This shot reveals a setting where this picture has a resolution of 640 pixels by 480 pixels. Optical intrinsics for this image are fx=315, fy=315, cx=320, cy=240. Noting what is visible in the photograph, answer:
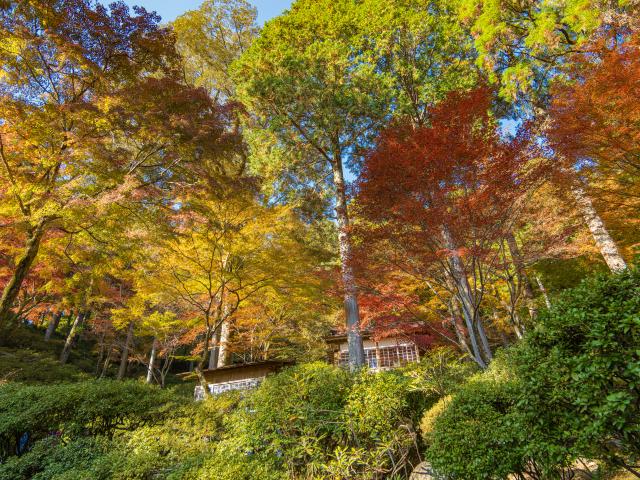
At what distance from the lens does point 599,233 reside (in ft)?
28.8

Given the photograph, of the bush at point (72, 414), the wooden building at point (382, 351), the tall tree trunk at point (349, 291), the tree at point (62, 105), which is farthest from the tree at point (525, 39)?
the bush at point (72, 414)

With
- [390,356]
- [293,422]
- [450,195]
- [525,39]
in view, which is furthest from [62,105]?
[390,356]

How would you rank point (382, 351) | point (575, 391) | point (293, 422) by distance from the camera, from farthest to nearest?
point (382, 351)
point (293, 422)
point (575, 391)

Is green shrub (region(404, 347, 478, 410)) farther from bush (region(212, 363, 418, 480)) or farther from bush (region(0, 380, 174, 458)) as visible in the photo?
bush (region(0, 380, 174, 458))

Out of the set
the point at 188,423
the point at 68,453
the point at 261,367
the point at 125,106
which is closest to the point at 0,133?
the point at 125,106

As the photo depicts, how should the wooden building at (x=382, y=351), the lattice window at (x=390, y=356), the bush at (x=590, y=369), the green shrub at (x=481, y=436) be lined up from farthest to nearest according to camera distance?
the lattice window at (x=390, y=356), the wooden building at (x=382, y=351), the green shrub at (x=481, y=436), the bush at (x=590, y=369)

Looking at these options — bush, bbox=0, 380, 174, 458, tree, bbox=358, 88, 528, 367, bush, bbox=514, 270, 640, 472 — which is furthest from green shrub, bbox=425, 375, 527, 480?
bush, bbox=0, 380, 174, 458

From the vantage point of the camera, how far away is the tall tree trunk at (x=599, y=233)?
8.55 metres

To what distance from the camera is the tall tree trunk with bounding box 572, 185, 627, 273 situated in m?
8.55

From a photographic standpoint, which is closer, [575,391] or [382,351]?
[575,391]

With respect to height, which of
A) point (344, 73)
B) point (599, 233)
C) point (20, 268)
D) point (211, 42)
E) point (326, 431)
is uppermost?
point (211, 42)

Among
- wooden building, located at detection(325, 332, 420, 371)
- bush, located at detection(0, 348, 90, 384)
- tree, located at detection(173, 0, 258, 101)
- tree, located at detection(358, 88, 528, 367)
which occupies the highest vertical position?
tree, located at detection(173, 0, 258, 101)

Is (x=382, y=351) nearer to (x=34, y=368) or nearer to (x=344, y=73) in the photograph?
(x=344, y=73)

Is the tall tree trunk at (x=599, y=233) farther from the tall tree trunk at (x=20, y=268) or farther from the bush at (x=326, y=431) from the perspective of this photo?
the tall tree trunk at (x=20, y=268)
